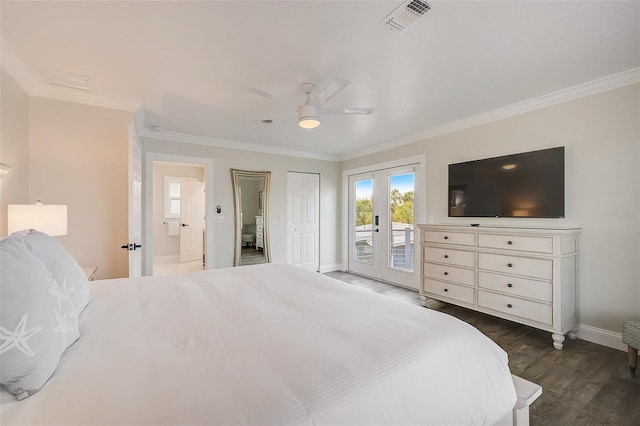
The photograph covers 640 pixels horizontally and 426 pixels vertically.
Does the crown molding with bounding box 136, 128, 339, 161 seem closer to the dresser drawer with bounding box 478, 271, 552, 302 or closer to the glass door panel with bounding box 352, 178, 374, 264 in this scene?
the glass door panel with bounding box 352, 178, 374, 264

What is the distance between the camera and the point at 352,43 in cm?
204

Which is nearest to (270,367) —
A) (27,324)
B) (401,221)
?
(27,324)

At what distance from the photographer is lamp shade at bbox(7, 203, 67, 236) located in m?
2.13

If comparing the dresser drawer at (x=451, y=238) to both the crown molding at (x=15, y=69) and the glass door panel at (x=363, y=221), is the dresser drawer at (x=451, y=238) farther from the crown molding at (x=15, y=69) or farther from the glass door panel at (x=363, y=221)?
the crown molding at (x=15, y=69)

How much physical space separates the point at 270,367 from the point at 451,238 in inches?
121

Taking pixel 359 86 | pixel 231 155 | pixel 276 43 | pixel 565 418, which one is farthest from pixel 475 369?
pixel 231 155

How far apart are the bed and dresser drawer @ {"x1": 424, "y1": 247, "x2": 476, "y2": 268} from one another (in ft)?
6.92

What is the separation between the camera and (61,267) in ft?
3.98

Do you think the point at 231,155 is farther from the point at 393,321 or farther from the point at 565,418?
the point at 565,418

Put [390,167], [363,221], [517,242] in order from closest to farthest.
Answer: [517,242] < [390,167] < [363,221]

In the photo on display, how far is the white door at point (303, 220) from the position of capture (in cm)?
547

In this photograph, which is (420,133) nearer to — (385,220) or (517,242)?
(385,220)

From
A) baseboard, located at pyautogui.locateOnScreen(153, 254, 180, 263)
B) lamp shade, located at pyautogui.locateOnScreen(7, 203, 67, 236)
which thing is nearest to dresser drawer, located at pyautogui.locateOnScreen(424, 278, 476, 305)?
lamp shade, located at pyautogui.locateOnScreen(7, 203, 67, 236)

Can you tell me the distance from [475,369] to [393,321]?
34cm
